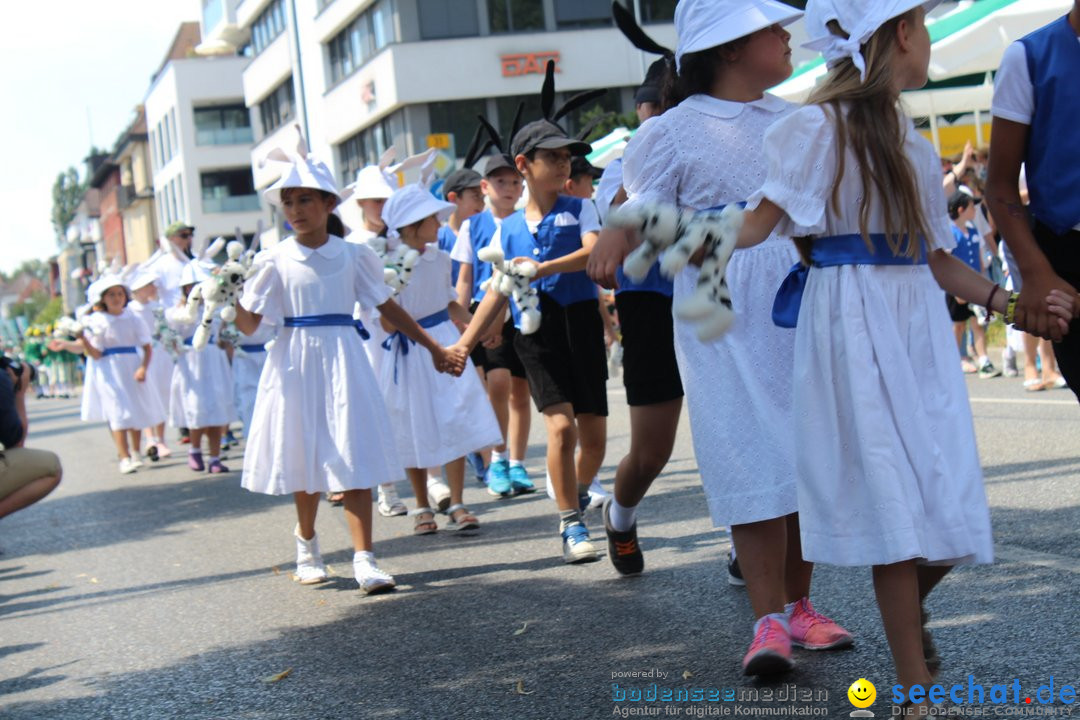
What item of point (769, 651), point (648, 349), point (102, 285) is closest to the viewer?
point (769, 651)

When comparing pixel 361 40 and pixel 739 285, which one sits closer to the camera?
pixel 739 285

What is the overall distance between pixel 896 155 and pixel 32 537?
870cm

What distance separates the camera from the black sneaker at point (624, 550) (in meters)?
6.27

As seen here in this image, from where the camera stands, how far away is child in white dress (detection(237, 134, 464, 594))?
7.05 metres

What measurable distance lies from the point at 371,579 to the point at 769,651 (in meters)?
2.79

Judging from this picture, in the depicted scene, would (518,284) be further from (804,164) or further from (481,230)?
(804,164)

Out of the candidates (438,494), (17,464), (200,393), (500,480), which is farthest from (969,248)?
(17,464)

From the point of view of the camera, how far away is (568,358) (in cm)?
746

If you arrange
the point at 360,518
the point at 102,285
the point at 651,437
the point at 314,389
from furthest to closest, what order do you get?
the point at 102,285 → the point at 314,389 → the point at 360,518 → the point at 651,437

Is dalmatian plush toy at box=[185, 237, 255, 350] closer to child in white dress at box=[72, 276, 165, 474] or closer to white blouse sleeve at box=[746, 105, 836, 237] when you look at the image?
white blouse sleeve at box=[746, 105, 836, 237]

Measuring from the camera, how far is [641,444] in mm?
5742

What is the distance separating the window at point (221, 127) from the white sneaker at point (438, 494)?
64958mm

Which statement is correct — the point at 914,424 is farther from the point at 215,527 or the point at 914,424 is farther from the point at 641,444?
the point at 215,527

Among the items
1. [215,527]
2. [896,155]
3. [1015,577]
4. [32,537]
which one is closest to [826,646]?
[1015,577]
